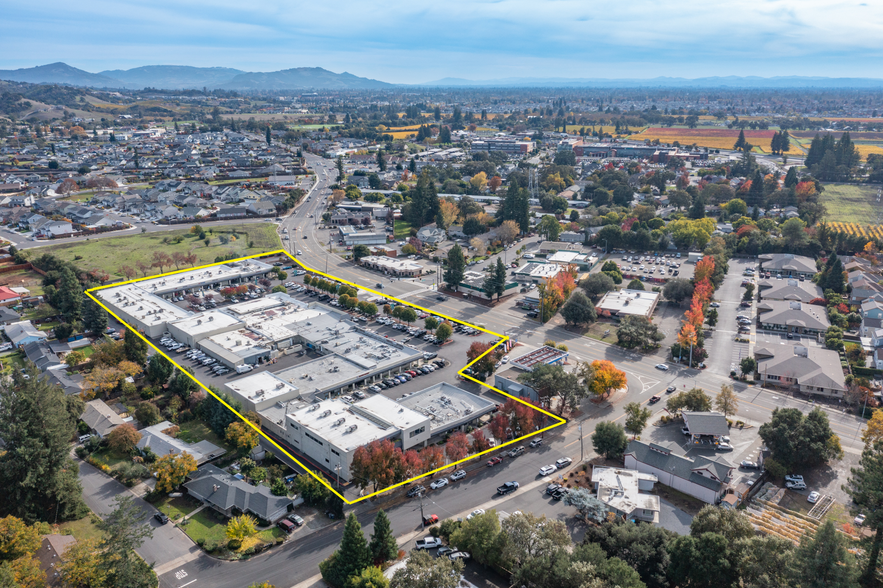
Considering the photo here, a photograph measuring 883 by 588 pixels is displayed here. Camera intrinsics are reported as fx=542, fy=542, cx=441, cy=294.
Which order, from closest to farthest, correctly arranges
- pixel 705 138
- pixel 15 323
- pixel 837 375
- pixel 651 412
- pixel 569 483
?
1. pixel 569 483
2. pixel 651 412
3. pixel 837 375
4. pixel 15 323
5. pixel 705 138

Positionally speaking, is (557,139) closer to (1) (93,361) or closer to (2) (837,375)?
A: (2) (837,375)

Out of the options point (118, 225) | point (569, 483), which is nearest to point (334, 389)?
point (569, 483)

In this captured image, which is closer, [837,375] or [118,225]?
[837,375]

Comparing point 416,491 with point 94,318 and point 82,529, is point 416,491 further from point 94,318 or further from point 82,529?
point 94,318

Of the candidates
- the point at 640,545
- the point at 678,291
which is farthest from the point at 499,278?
the point at 640,545

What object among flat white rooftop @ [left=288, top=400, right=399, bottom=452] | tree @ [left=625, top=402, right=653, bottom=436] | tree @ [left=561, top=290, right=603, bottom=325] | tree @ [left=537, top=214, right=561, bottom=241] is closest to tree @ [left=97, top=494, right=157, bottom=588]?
flat white rooftop @ [left=288, top=400, right=399, bottom=452]
